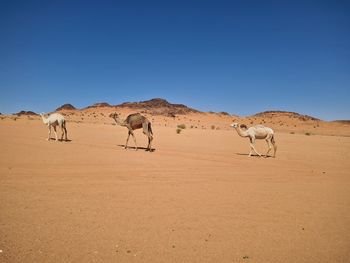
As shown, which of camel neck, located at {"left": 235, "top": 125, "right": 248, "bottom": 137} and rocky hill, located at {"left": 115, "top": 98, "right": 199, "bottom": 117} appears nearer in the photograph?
camel neck, located at {"left": 235, "top": 125, "right": 248, "bottom": 137}

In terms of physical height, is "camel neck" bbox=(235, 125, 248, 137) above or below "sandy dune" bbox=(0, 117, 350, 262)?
above

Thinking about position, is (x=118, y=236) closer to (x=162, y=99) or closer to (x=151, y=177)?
(x=151, y=177)

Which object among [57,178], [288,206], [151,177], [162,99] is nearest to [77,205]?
[57,178]

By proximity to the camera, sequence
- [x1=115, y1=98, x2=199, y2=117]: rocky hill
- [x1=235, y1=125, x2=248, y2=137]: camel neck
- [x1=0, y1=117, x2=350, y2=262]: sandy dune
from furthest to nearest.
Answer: [x1=115, y1=98, x2=199, y2=117]: rocky hill → [x1=235, y1=125, x2=248, y2=137]: camel neck → [x1=0, y1=117, x2=350, y2=262]: sandy dune

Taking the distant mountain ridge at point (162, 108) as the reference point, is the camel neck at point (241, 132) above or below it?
below

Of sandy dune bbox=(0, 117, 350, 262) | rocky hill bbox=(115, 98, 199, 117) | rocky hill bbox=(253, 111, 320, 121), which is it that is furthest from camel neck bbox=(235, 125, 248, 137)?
rocky hill bbox=(253, 111, 320, 121)

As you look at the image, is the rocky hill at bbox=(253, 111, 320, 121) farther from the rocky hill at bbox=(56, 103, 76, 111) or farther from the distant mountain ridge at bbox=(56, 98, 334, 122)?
the rocky hill at bbox=(56, 103, 76, 111)

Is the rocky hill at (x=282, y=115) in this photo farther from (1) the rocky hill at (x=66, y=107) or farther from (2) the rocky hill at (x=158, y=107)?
(1) the rocky hill at (x=66, y=107)

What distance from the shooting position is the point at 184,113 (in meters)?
69.1

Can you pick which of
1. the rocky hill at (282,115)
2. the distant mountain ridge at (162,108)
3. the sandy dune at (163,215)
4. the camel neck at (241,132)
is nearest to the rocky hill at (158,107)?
the distant mountain ridge at (162,108)

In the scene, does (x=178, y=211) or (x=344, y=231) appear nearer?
(x=344, y=231)

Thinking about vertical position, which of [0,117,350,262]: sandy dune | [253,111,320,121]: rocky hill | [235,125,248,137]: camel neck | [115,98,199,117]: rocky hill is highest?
[115,98,199,117]: rocky hill

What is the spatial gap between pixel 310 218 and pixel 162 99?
75069 mm

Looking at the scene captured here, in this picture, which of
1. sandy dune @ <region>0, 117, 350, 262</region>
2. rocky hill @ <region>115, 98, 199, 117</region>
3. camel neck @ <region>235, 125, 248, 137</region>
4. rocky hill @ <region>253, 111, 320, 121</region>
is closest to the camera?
sandy dune @ <region>0, 117, 350, 262</region>
